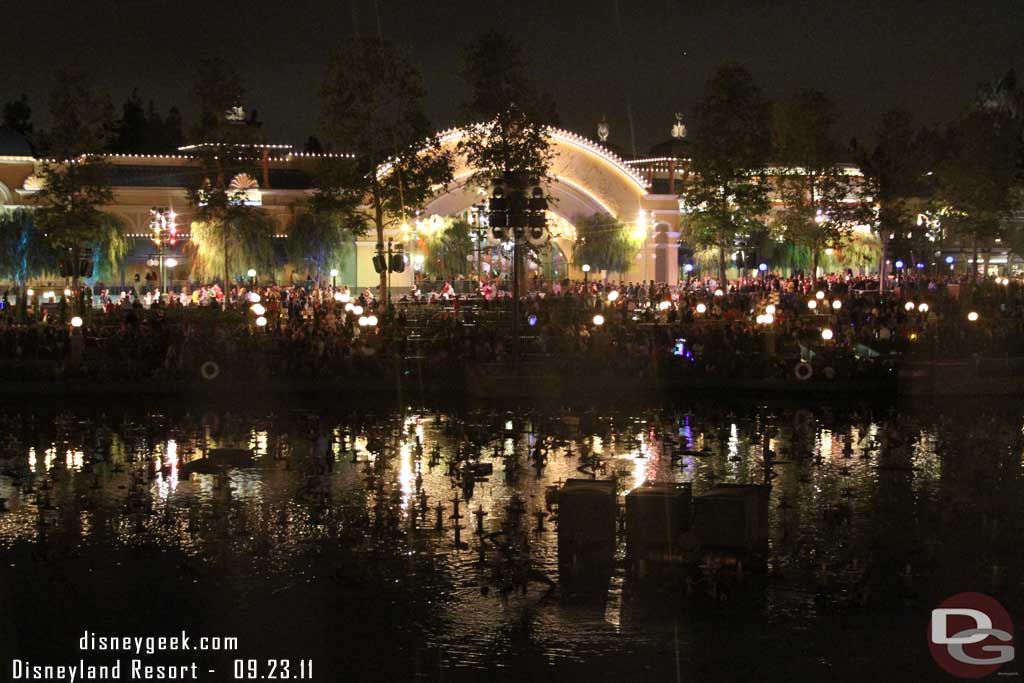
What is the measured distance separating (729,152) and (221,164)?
18313mm

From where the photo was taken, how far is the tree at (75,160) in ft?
137

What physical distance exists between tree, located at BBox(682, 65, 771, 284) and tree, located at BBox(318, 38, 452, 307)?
361 inches

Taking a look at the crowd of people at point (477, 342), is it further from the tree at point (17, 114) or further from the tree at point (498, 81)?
the tree at point (17, 114)

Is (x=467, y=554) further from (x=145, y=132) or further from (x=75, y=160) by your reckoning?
(x=145, y=132)

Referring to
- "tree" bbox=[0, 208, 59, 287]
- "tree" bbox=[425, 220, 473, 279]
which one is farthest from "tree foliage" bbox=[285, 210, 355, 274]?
"tree" bbox=[0, 208, 59, 287]

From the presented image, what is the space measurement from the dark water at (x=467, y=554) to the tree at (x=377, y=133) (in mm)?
19563

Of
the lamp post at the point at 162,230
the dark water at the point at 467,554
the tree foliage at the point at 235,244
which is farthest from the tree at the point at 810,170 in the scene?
the dark water at the point at 467,554

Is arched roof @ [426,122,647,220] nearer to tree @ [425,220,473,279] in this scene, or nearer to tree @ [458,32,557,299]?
tree @ [425,220,473,279]

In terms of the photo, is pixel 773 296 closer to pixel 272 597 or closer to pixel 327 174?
pixel 327 174

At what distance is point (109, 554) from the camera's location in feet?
37.4

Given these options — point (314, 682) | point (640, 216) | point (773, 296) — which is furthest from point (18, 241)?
point (314, 682)

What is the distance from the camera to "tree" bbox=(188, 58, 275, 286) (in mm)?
43938

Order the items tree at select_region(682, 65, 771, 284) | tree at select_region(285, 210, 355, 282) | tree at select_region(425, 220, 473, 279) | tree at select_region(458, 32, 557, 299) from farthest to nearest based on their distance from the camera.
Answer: tree at select_region(425, 220, 473, 279)
tree at select_region(285, 210, 355, 282)
tree at select_region(682, 65, 771, 284)
tree at select_region(458, 32, 557, 299)

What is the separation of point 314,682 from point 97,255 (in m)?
46.0
